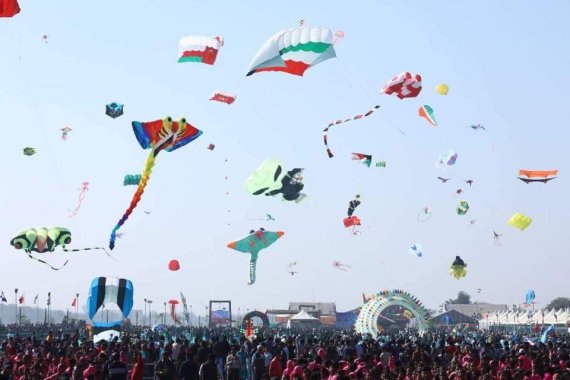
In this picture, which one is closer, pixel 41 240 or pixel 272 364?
pixel 272 364

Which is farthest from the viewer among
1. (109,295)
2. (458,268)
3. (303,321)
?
(303,321)

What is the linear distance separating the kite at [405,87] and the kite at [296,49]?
6655mm

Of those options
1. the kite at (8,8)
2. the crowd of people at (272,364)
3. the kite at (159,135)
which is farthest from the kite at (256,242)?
the kite at (8,8)

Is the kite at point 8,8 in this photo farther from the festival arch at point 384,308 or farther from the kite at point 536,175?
the festival arch at point 384,308

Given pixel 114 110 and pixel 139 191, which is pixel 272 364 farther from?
pixel 114 110

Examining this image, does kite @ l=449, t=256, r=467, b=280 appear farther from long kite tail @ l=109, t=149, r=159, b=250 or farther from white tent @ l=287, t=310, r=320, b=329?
white tent @ l=287, t=310, r=320, b=329

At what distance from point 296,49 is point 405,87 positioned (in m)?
8.09

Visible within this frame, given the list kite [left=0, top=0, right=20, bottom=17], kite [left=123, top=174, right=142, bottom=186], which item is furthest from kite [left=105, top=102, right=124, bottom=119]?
kite [left=0, top=0, right=20, bottom=17]

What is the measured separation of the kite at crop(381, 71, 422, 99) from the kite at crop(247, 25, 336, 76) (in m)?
6.65

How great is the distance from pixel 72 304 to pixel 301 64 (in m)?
84.6

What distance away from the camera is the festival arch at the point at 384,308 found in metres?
72.6

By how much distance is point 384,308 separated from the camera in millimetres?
74188

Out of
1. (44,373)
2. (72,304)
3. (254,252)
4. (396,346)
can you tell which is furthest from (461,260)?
(72,304)

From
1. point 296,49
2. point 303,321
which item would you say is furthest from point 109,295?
point 303,321
